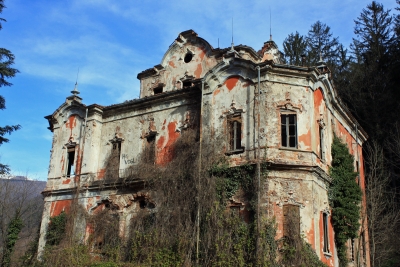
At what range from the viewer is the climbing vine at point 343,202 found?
19438 millimetres

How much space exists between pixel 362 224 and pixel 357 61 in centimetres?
1856

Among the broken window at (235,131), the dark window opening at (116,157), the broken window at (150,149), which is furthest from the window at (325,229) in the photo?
the dark window opening at (116,157)

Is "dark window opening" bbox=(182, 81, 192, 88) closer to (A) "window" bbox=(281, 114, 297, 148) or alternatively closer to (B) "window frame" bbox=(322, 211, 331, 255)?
(A) "window" bbox=(281, 114, 297, 148)

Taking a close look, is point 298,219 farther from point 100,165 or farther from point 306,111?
point 100,165

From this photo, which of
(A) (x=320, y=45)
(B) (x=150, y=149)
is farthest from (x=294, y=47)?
(B) (x=150, y=149)

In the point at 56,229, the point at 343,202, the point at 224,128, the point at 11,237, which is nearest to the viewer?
the point at 224,128

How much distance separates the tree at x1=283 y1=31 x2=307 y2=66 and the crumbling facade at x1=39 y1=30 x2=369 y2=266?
47.2ft

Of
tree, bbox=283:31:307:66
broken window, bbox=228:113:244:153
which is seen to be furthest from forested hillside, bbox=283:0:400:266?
broken window, bbox=228:113:244:153

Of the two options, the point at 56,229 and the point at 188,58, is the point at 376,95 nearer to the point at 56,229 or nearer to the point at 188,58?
the point at 188,58

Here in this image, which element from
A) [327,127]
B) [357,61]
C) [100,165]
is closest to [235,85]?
[327,127]

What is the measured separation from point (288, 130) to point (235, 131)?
2184mm

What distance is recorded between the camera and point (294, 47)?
3972cm

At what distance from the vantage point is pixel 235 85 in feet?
63.3

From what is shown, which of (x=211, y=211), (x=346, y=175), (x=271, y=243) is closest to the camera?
(x=271, y=243)
